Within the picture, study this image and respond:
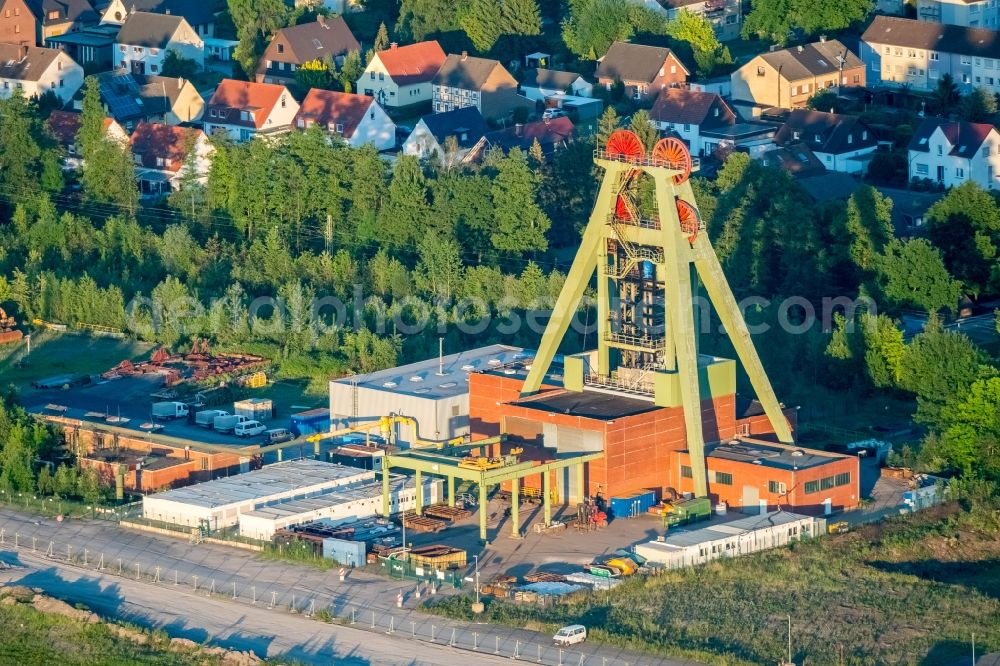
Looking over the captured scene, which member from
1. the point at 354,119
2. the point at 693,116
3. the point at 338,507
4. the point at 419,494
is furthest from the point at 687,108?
the point at 338,507

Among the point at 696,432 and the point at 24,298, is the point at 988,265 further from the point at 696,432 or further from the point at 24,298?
the point at 24,298

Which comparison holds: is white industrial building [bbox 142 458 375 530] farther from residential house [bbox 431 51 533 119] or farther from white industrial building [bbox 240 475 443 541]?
residential house [bbox 431 51 533 119]

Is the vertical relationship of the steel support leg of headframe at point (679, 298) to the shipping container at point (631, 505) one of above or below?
above

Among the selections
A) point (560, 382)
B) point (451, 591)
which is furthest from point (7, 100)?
point (451, 591)

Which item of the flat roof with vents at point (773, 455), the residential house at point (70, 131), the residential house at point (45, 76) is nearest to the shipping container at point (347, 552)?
the flat roof with vents at point (773, 455)

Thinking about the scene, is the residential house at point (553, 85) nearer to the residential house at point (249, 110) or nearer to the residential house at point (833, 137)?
the residential house at point (249, 110)

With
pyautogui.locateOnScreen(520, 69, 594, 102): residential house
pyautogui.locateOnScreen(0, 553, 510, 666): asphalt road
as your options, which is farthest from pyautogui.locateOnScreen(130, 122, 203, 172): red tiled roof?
pyautogui.locateOnScreen(0, 553, 510, 666): asphalt road

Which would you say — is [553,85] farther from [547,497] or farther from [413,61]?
[547,497]
